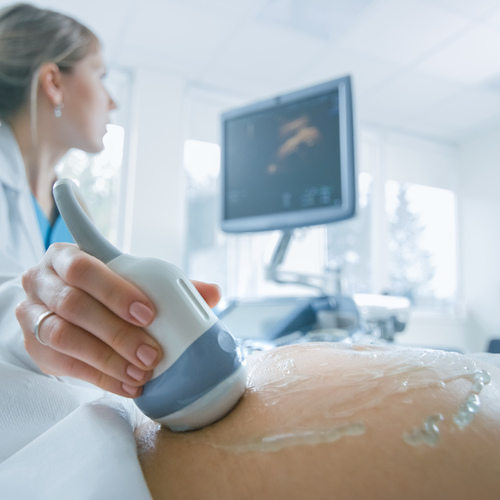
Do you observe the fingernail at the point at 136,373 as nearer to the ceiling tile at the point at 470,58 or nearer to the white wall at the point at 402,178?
the white wall at the point at 402,178

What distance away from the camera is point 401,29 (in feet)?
9.46

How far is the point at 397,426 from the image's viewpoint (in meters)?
0.32

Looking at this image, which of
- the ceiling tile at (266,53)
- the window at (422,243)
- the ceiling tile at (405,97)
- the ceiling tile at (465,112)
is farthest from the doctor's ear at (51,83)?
the window at (422,243)

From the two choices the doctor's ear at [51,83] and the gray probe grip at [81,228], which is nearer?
the gray probe grip at [81,228]

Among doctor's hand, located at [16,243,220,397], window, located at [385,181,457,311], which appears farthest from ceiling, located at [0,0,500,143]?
doctor's hand, located at [16,243,220,397]

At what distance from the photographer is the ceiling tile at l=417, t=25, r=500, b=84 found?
117 inches

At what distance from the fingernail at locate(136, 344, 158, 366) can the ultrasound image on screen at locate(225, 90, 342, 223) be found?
99cm

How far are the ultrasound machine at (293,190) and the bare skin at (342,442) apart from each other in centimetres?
62

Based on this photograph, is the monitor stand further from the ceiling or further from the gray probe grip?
the ceiling

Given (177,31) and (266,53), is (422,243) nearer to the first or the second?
(266,53)

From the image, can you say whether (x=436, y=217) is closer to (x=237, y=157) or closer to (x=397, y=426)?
(x=237, y=157)

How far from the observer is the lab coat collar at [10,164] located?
94 centimetres

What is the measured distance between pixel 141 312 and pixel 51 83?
3.42 ft

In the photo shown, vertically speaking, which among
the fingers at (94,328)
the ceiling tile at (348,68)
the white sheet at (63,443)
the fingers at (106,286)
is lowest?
the white sheet at (63,443)
